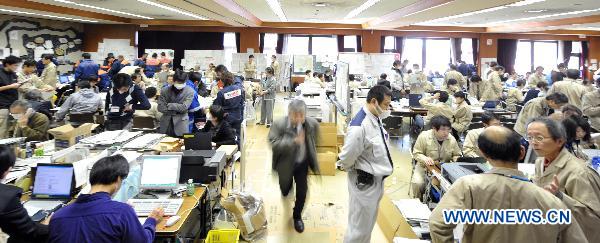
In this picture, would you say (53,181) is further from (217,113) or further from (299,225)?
(299,225)

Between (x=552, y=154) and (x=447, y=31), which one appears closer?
(x=552, y=154)

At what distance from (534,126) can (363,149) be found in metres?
1.24

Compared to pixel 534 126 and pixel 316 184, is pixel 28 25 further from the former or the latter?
pixel 534 126

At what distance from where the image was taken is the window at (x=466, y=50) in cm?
1844

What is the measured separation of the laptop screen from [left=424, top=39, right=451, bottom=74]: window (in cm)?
1709

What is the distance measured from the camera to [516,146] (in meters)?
1.96

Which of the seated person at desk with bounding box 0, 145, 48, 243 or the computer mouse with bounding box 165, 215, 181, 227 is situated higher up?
the seated person at desk with bounding box 0, 145, 48, 243

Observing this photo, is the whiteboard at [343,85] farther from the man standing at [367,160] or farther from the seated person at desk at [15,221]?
the seated person at desk at [15,221]

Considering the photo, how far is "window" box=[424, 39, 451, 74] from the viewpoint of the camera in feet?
61.2

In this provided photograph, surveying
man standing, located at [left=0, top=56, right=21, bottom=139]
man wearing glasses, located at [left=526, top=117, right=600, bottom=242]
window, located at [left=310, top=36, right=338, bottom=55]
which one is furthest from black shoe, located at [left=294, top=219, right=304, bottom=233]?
window, located at [left=310, top=36, right=338, bottom=55]

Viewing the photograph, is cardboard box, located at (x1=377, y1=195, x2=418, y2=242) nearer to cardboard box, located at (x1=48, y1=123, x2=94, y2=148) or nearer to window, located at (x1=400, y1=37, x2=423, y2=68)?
cardboard box, located at (x1=48, y1=123, x2=94, y2=148)

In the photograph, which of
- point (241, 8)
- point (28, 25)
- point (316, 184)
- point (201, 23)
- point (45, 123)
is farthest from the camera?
point (201, 23)

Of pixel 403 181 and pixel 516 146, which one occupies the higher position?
pixel 516 146

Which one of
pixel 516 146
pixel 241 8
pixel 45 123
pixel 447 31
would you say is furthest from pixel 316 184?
pixel 447 31
